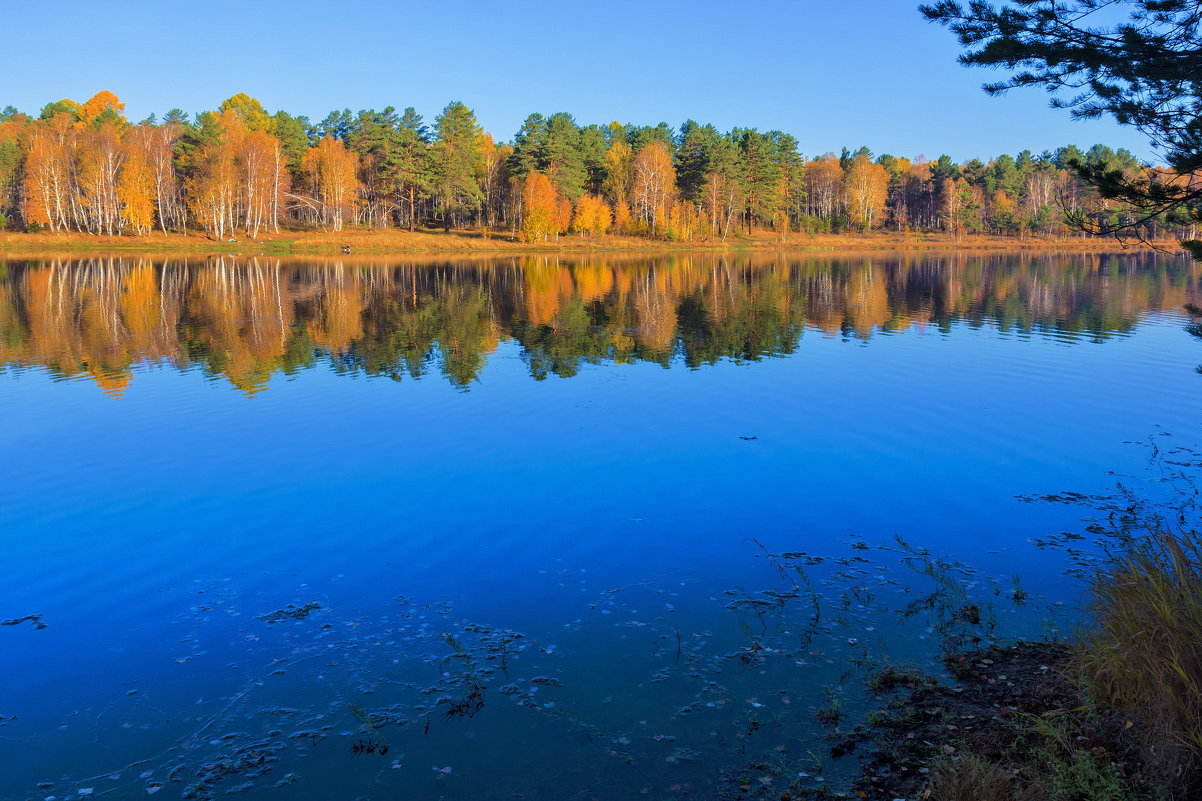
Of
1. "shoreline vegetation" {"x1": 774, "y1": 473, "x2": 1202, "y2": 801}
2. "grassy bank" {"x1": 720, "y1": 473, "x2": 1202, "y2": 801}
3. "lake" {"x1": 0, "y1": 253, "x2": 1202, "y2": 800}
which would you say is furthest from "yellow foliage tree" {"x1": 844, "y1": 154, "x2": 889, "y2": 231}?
"shoreline vegetation" {"x1": 774, "y1": 473, "x2": 1202, "y2": 801}

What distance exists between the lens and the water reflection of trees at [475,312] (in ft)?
86.5

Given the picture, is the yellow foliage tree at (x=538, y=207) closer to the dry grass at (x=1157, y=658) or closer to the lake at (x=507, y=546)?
the lake at (x=507, y=546)

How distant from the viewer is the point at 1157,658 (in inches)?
229

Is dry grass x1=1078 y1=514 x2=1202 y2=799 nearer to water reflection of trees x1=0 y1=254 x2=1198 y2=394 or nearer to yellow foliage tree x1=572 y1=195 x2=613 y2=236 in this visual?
water reflection of trees x1=0 y1=254 x2=1198 y2=394

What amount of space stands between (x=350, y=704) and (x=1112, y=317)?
39847 mm

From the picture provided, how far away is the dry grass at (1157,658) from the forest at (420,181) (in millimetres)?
91054

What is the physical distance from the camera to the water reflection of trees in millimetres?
26359

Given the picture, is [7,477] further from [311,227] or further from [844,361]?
[311,227]

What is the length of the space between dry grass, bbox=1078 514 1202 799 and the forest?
91054 mm

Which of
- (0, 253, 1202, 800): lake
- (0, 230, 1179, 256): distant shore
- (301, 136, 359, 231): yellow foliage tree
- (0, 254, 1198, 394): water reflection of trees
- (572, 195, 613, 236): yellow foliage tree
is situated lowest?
(0, 253, 1202, 800): lake

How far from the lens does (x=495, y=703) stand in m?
7.13

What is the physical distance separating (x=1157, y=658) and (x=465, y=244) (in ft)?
313

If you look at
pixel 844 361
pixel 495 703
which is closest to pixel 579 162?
pixel 844 361

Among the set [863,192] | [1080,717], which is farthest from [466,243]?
[1080,717]
